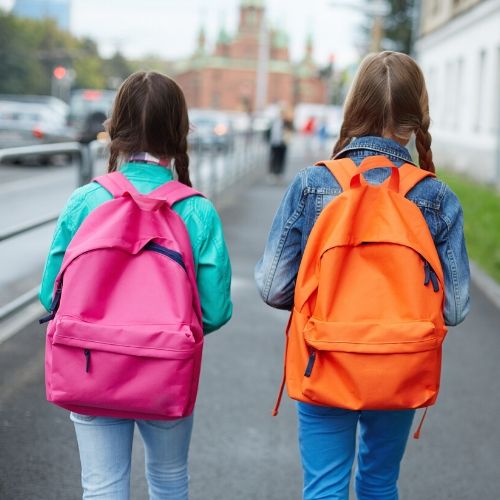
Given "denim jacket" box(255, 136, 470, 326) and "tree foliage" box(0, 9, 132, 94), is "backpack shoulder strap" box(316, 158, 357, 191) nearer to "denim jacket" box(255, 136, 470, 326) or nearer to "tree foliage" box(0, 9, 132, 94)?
"denim jacket" box(255, 136, 470, 326)

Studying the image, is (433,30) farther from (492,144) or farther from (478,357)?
(478,357)

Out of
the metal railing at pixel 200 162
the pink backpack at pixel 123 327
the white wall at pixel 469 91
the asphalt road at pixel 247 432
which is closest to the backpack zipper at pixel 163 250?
the pink backpack at pixel 123 327

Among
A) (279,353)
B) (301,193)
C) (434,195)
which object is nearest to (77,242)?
(301,193)

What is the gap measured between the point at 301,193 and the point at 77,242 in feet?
2.07

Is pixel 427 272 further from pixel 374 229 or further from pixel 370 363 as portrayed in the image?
pixel 370 363

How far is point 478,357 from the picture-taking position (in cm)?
664

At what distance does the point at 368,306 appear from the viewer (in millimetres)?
2461

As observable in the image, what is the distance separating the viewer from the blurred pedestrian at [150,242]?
8.55ft

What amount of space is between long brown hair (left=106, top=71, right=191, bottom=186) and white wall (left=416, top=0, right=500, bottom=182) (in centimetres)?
1660

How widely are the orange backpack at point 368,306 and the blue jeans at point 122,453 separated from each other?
1.38ft

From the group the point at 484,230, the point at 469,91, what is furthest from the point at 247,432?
the point at 469,91

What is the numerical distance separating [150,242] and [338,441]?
2.48 ft

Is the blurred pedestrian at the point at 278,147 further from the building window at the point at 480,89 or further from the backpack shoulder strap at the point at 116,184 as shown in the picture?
the backpack shoulder strap at the point at 116,184

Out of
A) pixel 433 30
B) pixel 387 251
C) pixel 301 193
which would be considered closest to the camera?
pixel 387 251
